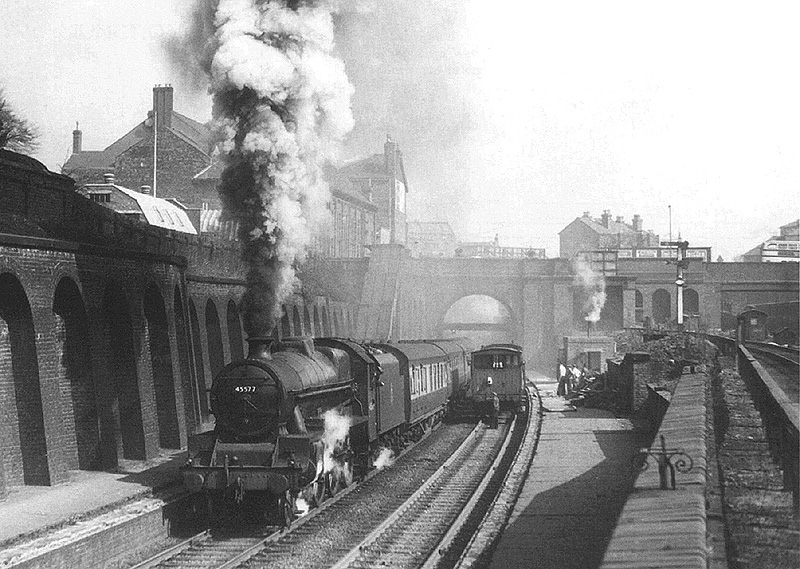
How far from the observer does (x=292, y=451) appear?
13398mm

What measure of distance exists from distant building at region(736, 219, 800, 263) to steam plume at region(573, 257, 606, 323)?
86.8 feet

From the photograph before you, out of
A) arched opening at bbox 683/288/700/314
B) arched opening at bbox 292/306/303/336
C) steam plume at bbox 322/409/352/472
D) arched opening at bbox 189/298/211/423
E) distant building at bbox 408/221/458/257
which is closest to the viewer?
steam plume at bbox 322/409/352/472

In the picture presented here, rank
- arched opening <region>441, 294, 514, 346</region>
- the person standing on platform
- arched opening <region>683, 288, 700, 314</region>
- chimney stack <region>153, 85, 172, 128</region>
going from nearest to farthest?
the person standing on platform < chimney stack <region>153, 85, 172, 128</region> < arched opening <region>683, 288, 700, 314</region> < arched opening <region>441, 294, 514, 346</region>

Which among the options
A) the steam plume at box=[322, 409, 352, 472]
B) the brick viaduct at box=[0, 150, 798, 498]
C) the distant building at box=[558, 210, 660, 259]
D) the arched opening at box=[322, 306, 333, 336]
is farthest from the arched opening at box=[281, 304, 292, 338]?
the distant building at box=[558, 210, 660, 259]

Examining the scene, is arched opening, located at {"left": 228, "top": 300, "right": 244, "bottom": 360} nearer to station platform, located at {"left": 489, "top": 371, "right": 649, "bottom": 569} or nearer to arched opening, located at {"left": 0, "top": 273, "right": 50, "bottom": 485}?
station platform, located at {"left": 489, "top": 371, "right": 649, "bottom": 569}

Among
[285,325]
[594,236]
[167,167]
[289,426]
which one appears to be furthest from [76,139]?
[289,426]

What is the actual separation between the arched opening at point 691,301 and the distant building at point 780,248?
61.3 feet

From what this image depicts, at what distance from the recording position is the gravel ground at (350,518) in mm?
12031

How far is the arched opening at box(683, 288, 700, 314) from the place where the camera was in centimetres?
6097

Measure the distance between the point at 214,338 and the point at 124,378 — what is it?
24.8 ft

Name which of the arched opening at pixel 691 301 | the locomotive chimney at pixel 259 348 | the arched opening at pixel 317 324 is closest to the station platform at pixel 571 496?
the locomotive chimney at pixel 259 348

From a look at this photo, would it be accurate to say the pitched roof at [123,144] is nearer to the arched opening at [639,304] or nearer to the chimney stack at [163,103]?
the chimney stack at [163,103]

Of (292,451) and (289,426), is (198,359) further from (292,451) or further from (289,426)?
(292,451)

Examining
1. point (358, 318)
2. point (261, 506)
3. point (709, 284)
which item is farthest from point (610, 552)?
point (709, 284)
